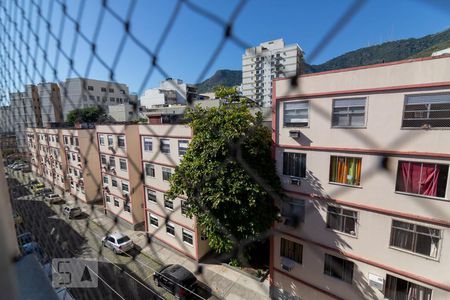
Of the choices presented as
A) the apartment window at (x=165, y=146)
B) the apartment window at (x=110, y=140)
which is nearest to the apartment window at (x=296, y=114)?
the apartment window at (x=165, y=146)

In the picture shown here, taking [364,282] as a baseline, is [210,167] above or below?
above

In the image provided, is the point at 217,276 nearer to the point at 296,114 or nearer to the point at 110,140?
the point at 296,114

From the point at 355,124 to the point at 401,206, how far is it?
2.84 ft

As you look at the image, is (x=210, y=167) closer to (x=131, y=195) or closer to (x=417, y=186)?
(x=417, y=186)

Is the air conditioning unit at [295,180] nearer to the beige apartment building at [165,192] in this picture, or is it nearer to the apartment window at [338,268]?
the apartment window at [338,268]

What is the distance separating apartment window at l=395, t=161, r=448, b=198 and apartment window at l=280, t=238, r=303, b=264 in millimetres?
1390

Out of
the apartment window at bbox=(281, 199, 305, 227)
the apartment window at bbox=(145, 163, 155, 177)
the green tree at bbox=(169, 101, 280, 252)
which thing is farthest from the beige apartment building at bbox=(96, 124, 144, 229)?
the apartment window at bbox=(281, 199, 305, 227)

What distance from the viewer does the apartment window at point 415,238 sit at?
6.88 feet

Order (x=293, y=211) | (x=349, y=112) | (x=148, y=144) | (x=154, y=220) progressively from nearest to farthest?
(x=349, y=112) → (x=293, y=211) → (x=148, y=144) → (x=154, y=220)

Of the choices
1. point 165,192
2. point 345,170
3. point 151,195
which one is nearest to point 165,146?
point 165,192

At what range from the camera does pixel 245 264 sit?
396cm

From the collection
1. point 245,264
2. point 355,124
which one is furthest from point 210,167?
point 245,264

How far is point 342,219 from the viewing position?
2.59 m

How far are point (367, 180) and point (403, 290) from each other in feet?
3.83
